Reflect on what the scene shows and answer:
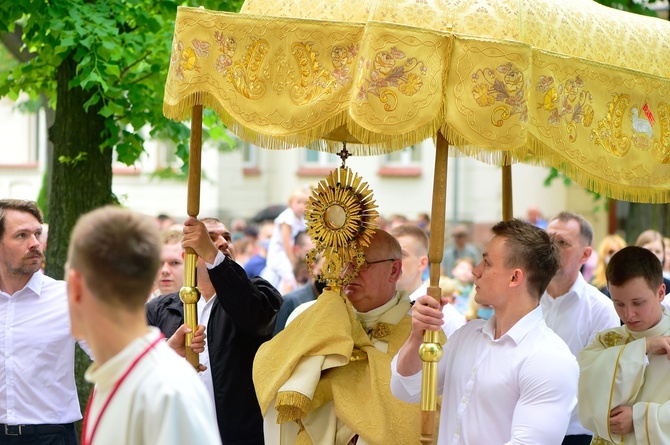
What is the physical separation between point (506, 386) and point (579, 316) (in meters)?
2.05

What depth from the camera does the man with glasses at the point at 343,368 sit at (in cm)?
543

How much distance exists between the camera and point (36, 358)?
563 cm

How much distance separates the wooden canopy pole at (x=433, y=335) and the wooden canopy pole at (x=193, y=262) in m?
1.33

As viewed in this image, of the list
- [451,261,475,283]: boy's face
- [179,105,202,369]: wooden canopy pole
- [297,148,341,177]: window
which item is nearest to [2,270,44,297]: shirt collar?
[179,105,202,369]: wooden canopy pole

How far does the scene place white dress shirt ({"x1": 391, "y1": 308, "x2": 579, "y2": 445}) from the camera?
459cm

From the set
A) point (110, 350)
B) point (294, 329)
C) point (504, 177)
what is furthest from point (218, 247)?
point (110, 350)

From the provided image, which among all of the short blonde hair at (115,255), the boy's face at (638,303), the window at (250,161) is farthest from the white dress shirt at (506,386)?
the window at (250,161)

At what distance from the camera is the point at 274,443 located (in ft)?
18.4

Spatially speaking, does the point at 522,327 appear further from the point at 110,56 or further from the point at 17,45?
the point at 17,45

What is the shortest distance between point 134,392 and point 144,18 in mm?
5031

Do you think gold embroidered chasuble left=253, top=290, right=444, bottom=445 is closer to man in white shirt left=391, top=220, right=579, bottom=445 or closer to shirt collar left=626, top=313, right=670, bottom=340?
man in white shirt left=391, top=220, right=579, bottom=445

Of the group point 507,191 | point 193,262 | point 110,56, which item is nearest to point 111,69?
point 110,56

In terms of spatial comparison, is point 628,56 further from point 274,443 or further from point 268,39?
point 274,443

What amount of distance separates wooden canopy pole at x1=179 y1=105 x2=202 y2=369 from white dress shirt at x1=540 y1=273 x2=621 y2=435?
2.32 meters
